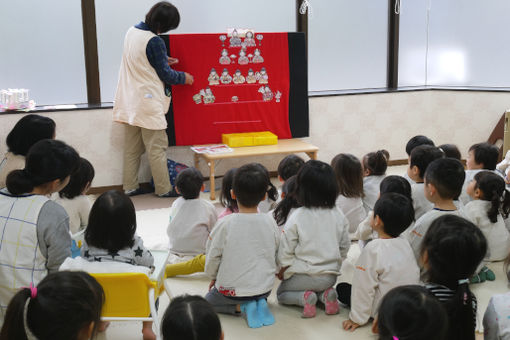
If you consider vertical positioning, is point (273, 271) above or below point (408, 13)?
below

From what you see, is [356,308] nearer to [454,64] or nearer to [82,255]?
[82,255]

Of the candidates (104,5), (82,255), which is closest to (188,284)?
(82,255)

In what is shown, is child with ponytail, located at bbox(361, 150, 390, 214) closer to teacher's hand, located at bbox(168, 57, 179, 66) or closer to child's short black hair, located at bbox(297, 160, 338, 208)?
child's short black hair, located at bbox(297, 160, 338, 208)

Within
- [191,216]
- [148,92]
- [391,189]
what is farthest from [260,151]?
[391,189]

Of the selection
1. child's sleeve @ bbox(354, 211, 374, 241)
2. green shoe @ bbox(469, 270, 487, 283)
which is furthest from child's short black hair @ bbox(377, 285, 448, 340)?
green shoe @ bbox(469, 270, 487, 283)

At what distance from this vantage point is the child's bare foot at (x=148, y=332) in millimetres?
2693

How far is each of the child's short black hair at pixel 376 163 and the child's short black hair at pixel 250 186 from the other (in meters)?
1.17

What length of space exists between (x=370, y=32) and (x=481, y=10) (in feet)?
3.74

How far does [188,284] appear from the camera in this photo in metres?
3.38

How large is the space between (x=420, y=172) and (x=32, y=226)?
7.54 ft

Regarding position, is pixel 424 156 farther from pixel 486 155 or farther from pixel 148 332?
pixel 148 332

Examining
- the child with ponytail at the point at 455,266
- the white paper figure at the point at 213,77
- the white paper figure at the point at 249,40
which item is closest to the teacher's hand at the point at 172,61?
the white paper figure at the point at 213,77

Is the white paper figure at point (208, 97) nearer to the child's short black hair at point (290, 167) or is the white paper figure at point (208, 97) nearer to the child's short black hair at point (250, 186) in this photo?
the child's short black hair at point (290, 167)

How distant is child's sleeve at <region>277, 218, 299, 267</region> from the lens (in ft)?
9.65
